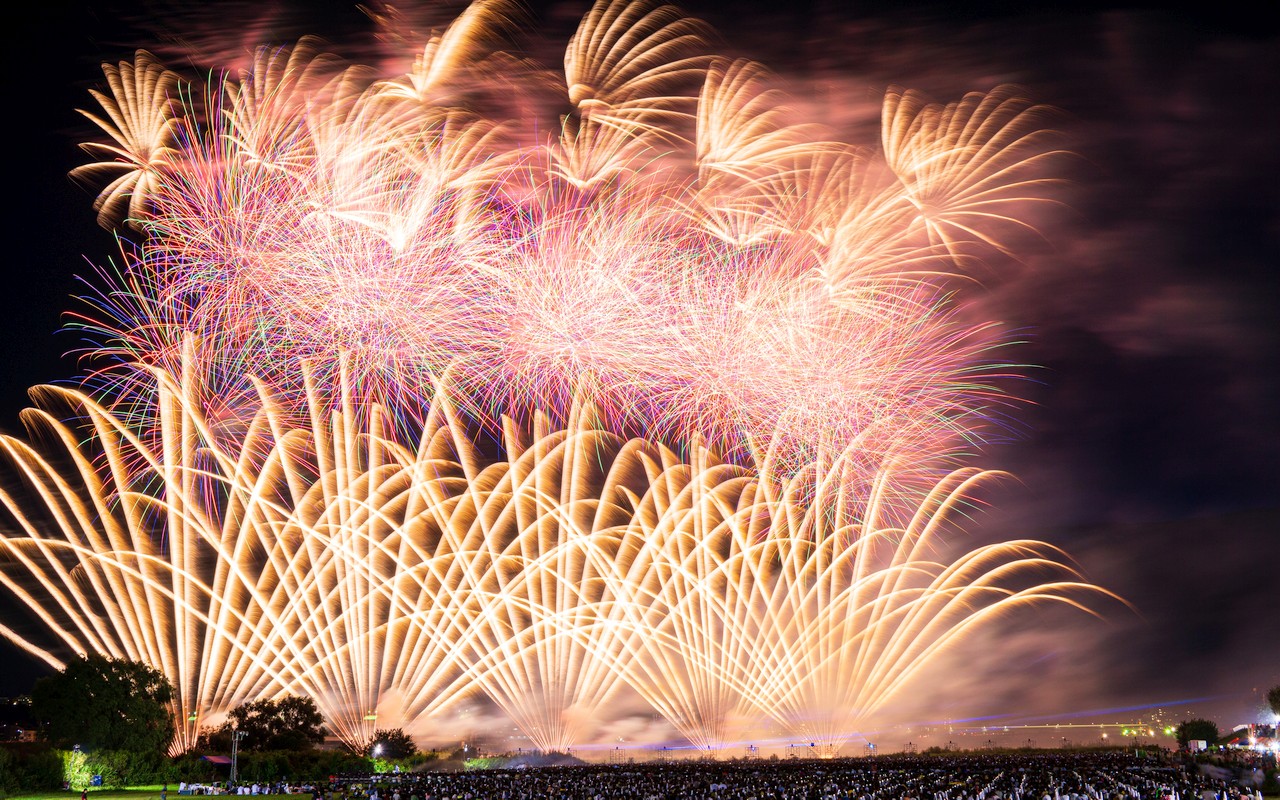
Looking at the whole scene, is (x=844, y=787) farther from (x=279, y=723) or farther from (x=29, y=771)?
(x=279, y=723)

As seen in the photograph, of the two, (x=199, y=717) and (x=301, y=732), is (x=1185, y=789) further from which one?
(x=199, y=717)

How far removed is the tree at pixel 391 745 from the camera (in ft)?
260

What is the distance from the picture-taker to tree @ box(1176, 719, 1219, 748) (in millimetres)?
100500

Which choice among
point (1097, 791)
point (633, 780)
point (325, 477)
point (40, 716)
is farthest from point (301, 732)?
point (1097, 791)

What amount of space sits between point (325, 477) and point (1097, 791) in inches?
1304

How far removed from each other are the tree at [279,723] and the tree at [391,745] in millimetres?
5116

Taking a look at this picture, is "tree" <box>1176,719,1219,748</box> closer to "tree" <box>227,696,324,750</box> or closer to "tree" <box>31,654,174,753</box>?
"tree" <box>227,696,324,750</box>

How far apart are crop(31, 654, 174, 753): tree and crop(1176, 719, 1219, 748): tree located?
93.6 metres

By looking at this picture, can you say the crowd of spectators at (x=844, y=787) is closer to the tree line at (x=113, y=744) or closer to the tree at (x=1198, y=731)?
the tree line at (x=113, y=744)

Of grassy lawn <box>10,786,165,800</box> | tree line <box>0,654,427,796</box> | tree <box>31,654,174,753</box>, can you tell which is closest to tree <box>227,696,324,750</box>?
tree line <box>0,654,427,796</box>

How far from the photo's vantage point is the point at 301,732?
73.2m

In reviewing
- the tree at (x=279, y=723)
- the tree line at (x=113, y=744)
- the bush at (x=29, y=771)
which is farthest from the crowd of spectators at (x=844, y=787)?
the tree at (x=279, y=723)

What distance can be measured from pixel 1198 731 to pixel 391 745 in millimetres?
78972

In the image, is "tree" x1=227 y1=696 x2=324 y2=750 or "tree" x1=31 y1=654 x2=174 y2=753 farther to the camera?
"tree" x1=227 y1=696 x2=324 y2=750
